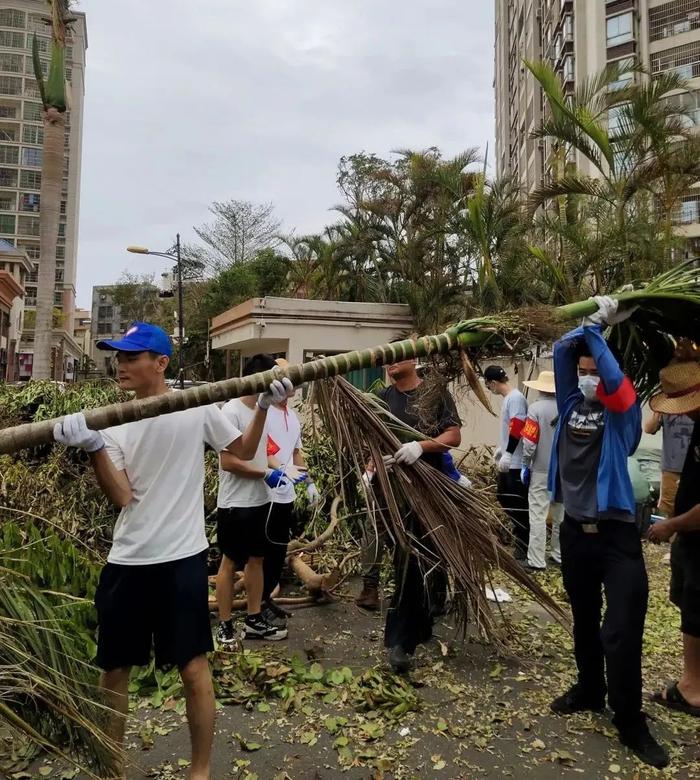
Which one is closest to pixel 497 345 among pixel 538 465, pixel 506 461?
pixel 538 465

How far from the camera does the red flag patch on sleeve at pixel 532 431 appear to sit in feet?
18.5

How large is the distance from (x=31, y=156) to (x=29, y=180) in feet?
11.0

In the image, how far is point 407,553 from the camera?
3.35 m

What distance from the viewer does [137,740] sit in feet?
9.14

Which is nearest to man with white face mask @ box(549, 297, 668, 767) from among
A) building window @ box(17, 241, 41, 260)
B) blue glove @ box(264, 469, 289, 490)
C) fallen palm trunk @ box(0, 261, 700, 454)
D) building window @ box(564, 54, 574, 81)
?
fallen palm trunk @ box(0, 261, 700, 454)

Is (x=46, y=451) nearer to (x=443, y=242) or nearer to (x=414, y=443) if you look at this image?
(x=414, y=443)

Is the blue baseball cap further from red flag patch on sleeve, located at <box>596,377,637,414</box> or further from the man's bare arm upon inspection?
red flag patch on sleeve, located at <box>596,377,637,414</box>

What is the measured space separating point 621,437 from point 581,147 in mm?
8954

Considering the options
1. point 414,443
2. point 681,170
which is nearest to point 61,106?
point 681,170

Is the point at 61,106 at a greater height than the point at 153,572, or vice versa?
the point at 61,106

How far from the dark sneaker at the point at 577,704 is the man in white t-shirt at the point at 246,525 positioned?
1790 mm

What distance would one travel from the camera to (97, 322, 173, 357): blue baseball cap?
2420 mm

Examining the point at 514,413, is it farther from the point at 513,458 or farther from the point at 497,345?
→ the point at 497,345

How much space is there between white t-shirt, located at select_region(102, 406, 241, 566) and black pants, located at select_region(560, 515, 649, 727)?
186 cm
